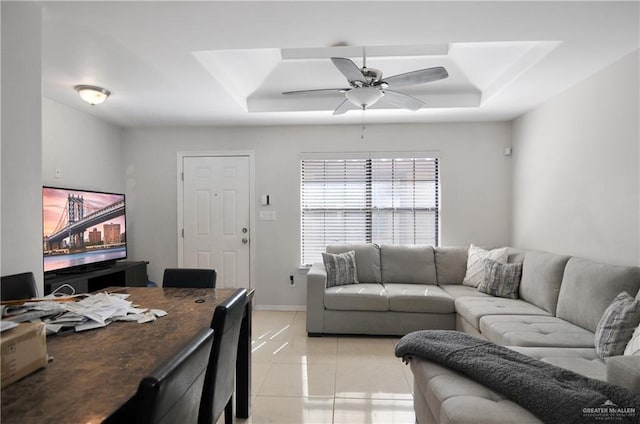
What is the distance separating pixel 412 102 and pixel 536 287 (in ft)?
6.50

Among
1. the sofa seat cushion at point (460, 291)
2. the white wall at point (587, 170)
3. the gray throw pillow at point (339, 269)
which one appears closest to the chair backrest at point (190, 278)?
the gray throw pillow at point (339, 269)

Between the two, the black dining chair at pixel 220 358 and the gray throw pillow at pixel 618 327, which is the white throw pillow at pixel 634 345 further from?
the black dining chair at pixel 220 358

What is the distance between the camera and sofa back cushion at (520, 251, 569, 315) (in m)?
2.94

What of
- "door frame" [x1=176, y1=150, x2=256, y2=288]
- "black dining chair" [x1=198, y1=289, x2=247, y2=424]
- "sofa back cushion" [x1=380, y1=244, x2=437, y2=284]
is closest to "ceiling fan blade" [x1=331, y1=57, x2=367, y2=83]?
"black dining chair" [x1=198, y1=289, x2=247, y2=424]

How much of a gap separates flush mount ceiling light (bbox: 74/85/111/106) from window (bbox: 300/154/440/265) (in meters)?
2.36

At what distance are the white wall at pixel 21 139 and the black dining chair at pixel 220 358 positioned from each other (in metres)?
1.29

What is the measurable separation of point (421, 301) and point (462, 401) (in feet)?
7.09

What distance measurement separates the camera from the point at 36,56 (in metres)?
2.01

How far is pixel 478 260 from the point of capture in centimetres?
398

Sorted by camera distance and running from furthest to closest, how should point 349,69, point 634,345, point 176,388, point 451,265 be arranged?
point 451,265
point 349,69
point 634,345
point 176,388

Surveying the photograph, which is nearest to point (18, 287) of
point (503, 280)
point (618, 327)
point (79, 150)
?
point (79, 150)

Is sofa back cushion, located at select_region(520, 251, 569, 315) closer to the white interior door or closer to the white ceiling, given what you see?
the white ceiling

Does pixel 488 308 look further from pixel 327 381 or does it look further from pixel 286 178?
pixel 286 178

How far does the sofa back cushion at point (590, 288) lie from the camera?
232 cm
